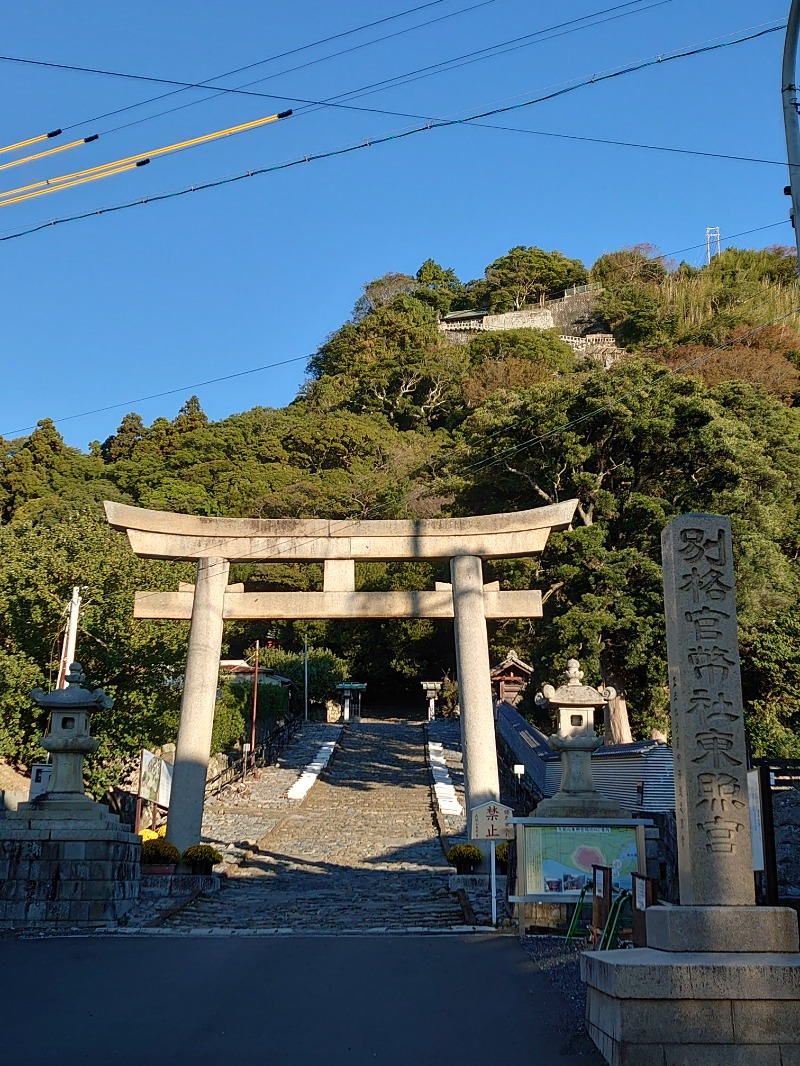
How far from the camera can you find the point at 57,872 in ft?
39.7

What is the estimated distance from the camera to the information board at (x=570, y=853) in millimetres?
10906

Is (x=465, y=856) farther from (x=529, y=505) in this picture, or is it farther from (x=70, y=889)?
(x=529, y=505)

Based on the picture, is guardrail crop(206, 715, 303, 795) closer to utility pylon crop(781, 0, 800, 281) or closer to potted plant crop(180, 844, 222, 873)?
potted plant crop(180, 844, 222, 873)

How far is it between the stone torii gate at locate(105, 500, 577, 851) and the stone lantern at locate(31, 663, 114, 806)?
9.69ft

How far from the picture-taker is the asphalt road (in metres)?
5.81

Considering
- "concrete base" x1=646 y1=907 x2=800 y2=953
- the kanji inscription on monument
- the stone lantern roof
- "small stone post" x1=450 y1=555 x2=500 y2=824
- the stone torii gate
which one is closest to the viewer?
"concrete base" x1=646 y1=907 x2=800 y2=953

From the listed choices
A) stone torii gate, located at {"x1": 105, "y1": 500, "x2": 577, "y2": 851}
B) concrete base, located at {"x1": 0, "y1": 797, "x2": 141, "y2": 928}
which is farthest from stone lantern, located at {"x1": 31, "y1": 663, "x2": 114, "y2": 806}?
stone torii gate, located at {"x1": 105, "y1": 500, "x2": 577, "y2": 851}

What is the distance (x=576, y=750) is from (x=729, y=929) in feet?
23.6

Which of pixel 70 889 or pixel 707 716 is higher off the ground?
pixel 707 716

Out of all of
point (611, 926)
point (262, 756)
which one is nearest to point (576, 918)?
point (611, 926)

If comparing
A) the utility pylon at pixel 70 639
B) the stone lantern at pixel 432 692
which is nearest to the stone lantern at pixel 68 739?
the utility pylon at pixel 70 639

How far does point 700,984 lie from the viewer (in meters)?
5.32

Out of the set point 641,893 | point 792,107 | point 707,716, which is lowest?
point 641,893

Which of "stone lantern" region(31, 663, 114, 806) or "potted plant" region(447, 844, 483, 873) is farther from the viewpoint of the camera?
"potted plant" region(447, 844, 483, 873)
